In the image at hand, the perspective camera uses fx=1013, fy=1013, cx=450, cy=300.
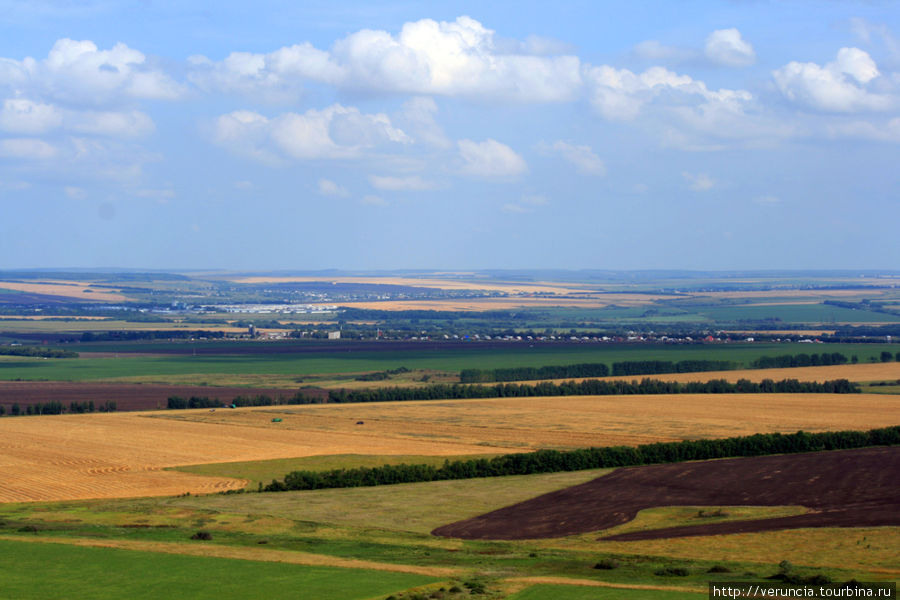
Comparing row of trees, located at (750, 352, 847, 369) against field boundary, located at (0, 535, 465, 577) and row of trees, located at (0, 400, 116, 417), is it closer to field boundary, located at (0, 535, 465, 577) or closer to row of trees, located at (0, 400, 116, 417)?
row of trees, located at (0, 400, 116, 417)

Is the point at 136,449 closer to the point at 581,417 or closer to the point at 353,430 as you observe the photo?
the point at 353,430

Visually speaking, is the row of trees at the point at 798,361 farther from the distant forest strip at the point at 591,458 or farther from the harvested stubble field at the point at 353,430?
the distant forest strip at the point at 591,458

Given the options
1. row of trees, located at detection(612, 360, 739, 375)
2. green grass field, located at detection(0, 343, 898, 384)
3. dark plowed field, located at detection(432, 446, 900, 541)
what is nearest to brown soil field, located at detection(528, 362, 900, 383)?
row of trees, located at detection(612, 360, 739, 375)

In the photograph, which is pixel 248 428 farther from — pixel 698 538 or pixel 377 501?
pixel 698 538

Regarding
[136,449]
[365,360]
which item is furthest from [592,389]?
[136,449]

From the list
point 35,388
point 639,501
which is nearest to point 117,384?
point 35,388

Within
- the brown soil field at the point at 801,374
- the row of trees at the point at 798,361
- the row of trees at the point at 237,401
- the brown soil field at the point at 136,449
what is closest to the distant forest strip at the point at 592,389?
the row of trees at the point at 237,401
